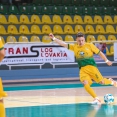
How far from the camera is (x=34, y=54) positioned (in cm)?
1891

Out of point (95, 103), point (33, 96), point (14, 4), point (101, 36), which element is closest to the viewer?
point (95, 103)

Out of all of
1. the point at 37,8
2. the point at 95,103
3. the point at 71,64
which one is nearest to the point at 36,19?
the point at 37,8

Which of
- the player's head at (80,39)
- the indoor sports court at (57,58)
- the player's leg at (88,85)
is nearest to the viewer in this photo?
the indoor sports court at (57,58)

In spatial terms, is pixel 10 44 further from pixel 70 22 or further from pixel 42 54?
pixel 70 22

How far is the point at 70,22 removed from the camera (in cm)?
2423

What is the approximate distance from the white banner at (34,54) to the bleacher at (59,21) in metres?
1.86

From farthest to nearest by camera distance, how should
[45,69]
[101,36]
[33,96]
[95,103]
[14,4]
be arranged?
[14,4] < [101,36] < [45,69] < [33,96] < [95,103]

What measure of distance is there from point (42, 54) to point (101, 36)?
17.3 feet

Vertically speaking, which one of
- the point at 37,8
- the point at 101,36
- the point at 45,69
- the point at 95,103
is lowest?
the point at 95,103

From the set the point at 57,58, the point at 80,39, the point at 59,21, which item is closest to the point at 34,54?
the point at 57,58

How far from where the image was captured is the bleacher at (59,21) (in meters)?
22.0

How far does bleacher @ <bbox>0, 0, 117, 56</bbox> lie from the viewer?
22006 millimetres

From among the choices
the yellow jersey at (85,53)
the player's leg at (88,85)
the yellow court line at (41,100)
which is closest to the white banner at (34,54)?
the yellow court line at (41,100)

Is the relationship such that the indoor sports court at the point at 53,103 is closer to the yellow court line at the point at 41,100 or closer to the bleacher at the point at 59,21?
the yellow court line at the point at 41,100
